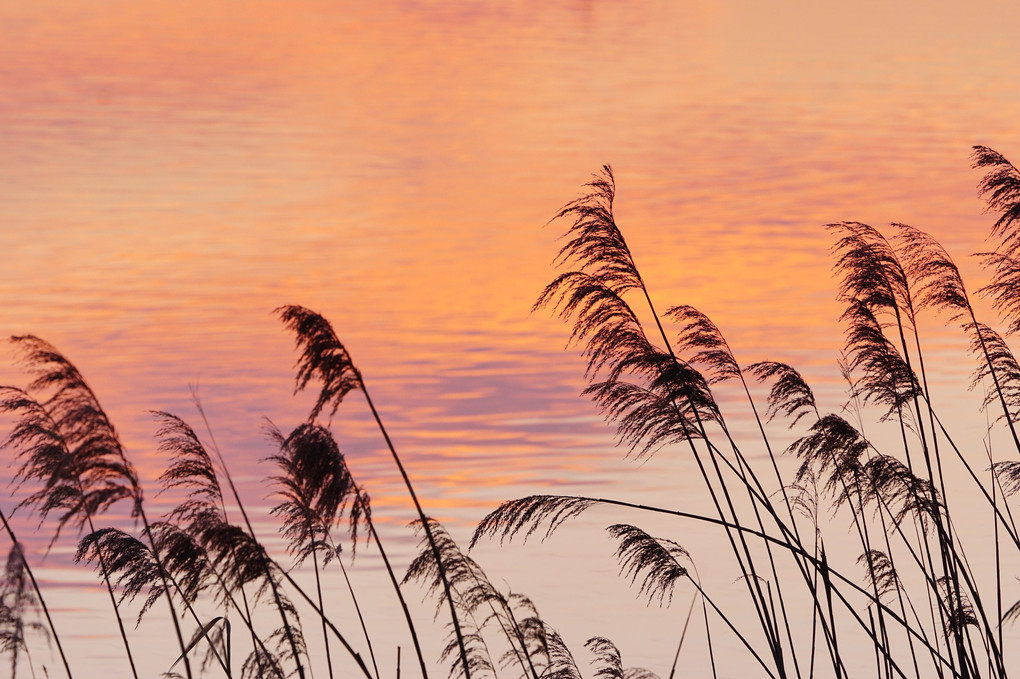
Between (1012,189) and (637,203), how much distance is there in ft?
119

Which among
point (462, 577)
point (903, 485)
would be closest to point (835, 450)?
point (903, 485)

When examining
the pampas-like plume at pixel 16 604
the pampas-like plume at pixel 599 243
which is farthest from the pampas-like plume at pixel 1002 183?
the pampas-like plume at pixel 16 604

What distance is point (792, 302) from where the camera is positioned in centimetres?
2934

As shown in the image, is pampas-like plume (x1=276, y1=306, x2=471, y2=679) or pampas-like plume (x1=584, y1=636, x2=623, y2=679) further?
pampas-like plume (x1=584, y1=636, x2=623, y2=679)

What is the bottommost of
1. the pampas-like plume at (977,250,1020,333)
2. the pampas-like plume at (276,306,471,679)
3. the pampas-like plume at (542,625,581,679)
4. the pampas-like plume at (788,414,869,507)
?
the pampas-like plume at (542,625,581,679)

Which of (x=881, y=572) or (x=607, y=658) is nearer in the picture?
(x=607, y=658)

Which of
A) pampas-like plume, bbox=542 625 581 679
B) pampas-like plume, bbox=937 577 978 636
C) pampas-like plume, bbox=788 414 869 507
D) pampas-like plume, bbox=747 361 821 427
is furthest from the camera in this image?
pampas-like plume, bbox=747 361 821 427

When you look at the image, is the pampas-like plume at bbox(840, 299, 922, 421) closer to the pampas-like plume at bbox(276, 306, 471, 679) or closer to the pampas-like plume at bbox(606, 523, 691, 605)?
the pampas-like plume at bbox(606, 523, 691, 605)

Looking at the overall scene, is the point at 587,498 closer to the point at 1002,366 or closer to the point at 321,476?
the point at 321,476

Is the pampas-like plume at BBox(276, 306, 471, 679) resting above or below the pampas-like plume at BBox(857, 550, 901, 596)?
above

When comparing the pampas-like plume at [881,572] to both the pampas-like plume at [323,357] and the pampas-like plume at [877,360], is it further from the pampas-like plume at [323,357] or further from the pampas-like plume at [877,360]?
the pampas-like plume at [323,357]

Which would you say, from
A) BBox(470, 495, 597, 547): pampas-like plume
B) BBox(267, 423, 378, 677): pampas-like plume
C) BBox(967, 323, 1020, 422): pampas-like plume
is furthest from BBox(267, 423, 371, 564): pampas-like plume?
BBox(967, 323, 1020, 422): pampas-like plume

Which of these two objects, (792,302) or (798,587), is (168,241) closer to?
(792,302)

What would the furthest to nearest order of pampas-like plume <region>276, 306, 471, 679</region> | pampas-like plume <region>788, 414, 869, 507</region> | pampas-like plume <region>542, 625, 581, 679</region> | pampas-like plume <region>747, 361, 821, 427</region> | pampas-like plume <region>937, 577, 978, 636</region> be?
pampas-like plume <region>747, 361, 821, 427</region> → pampas-like plume <region>788, 414, 869, 507</region> → pampas-like plume <region>542, 625, 581, 679</region> → pampas-like plume <region>937, 577, 978, 636</region> → pampas-like plume <region>276, 306, 471, 679</region>
